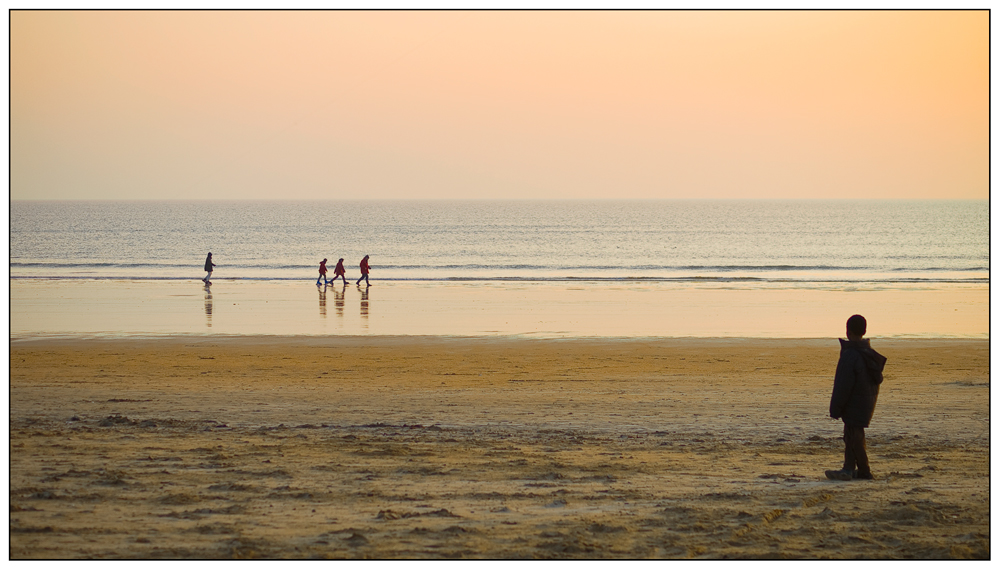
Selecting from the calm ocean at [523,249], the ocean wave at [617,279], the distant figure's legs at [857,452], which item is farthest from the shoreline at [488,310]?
the distant figure's legs at [857,452]

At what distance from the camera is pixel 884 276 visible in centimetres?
4350

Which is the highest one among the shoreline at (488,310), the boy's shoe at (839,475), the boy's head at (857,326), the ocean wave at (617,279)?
the boy's head at (857,326)

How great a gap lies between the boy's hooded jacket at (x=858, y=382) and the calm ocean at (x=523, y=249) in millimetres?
30095

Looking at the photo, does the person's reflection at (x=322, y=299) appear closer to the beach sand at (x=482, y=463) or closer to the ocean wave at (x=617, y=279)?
the ocean wave at (x=617, y=279)

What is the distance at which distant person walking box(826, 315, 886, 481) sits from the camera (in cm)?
729

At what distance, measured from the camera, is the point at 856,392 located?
7.32 metres

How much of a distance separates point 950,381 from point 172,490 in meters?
11.7

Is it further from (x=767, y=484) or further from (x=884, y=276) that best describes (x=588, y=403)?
(x=884, y=276)

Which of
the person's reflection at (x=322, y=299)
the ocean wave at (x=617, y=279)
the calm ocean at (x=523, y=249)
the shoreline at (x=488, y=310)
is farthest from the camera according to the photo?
the calm ocean at (x=523, y=249)

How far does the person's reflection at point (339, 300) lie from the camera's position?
24719mm

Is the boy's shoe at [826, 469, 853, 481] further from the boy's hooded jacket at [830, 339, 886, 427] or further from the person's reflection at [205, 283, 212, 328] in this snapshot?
the person's reflection at [205, 283, 212, 328]

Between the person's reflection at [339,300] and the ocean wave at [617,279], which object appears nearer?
the person's reflection at [339,300]

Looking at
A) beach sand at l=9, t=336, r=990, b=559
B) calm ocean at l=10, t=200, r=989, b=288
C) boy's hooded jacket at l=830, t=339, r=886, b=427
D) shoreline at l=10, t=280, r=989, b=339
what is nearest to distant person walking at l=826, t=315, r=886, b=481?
boy's hooded jacket at l=830, t=339, r=886, b=427

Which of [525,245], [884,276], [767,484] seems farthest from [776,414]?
[525,245]
